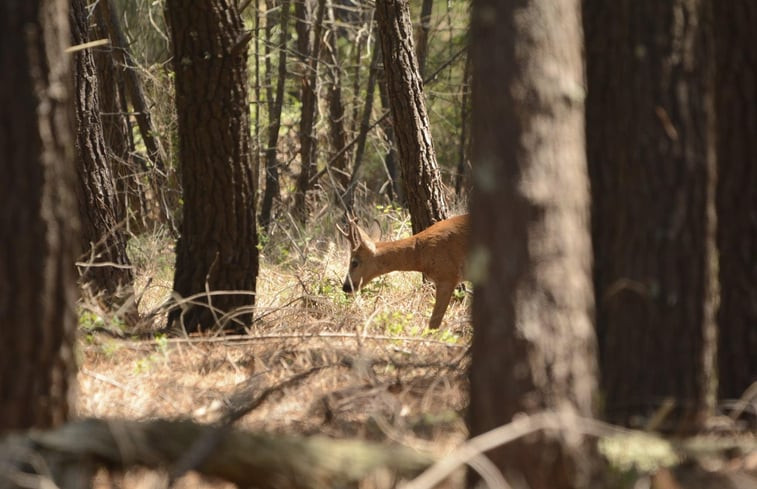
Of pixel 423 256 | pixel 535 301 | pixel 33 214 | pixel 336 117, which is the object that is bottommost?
pixel 423 256

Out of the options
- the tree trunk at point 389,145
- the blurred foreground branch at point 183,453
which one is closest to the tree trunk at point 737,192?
the blurred foreground branch at point 183,453

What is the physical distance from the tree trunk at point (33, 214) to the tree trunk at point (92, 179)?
3734 millimetres

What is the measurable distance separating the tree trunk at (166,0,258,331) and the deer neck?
3.64m

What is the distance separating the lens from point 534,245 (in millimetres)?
3365

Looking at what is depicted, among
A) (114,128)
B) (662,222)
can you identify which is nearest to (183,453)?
(662,222)

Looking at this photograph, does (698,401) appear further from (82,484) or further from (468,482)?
(82,484)

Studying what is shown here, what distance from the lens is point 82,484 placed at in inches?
136

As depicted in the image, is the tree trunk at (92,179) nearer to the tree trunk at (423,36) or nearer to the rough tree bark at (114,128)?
the rough tree bark at (114,128)

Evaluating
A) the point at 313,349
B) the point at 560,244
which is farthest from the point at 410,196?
the point at 560,244

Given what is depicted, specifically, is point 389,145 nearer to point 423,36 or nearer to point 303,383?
point 423,36

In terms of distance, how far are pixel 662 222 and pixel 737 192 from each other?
0.85 meters

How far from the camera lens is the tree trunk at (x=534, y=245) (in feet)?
11.0

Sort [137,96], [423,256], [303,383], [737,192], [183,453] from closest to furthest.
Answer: [183,453], [737,192], [303,383], [423,256], [137,96]

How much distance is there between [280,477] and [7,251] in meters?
1.30
